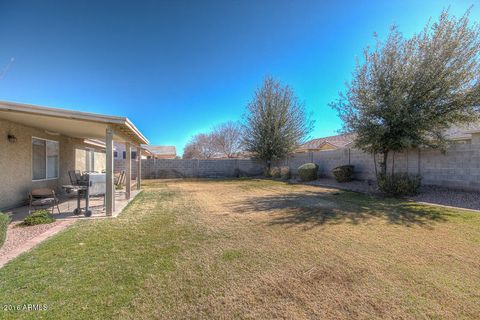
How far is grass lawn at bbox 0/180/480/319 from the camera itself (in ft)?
7.78

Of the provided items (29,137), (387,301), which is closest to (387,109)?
(387,301)

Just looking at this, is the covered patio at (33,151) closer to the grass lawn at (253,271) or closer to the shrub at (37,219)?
the shrub at (37,219)

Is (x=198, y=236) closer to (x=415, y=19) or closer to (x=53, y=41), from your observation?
(x=53, y=41)

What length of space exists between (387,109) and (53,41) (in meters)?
12.4

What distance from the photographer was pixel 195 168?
22.1 meters

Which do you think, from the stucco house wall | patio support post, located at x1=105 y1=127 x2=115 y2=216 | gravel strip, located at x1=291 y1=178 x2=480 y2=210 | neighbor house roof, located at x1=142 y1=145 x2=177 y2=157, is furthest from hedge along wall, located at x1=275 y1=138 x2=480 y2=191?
neighbor house roof, located at x1=142 y1=145 x2=177 y2=157

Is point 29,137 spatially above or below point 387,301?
above

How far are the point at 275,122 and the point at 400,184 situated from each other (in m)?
12.2

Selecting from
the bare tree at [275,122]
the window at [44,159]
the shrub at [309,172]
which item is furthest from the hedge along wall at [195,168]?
the window at [44,159]

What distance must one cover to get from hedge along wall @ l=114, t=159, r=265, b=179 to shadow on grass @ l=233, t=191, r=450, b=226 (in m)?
14.3

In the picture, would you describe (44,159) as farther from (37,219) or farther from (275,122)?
(275,122)

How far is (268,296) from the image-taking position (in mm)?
2594

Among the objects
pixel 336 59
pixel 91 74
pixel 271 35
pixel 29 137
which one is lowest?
pixel 29 137

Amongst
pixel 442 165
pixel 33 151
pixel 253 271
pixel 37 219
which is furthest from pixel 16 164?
pixel 442 165
